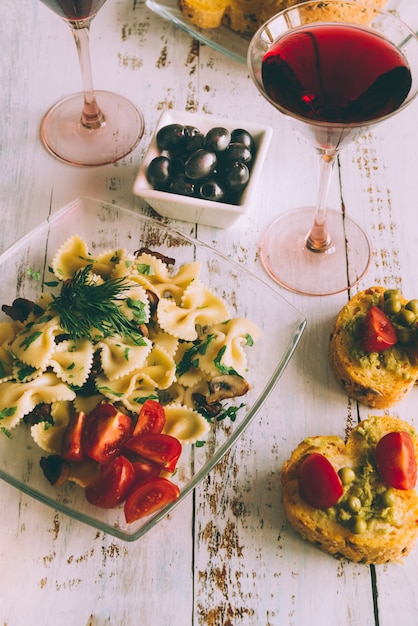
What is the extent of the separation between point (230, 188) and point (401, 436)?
1056 millimetres

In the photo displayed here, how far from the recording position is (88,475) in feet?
6.18

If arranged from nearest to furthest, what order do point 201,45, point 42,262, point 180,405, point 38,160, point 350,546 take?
1. point 350,546
2. point 180,405
3. point 42,262
4. point 38,160
5. point 201,45

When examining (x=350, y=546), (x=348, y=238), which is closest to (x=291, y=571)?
(x=350, y=546)

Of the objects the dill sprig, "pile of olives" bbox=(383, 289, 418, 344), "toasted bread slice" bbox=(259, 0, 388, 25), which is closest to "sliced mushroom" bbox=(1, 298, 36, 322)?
the dill sprig

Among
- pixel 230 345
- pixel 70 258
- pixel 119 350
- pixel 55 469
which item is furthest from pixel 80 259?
pixel 55 469

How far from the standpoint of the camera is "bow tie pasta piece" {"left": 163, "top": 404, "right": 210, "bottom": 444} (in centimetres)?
193

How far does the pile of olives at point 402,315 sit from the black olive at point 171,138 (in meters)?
0.95

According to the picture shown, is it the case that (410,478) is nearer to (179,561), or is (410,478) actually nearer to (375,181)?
(179,561)

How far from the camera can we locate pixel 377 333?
2.06 m

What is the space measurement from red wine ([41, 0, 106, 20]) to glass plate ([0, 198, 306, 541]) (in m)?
0.63

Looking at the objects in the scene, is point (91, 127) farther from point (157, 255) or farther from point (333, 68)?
point (333, 68)

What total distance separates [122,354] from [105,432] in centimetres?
29

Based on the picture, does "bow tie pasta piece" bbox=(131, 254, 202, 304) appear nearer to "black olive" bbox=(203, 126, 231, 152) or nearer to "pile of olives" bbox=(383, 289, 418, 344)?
"black olive" bbox=(203, 126, 231, 152)

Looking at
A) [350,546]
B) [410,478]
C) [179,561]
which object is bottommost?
[179,561]
